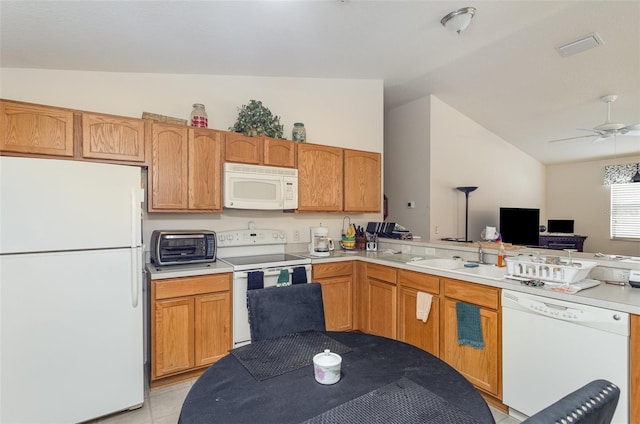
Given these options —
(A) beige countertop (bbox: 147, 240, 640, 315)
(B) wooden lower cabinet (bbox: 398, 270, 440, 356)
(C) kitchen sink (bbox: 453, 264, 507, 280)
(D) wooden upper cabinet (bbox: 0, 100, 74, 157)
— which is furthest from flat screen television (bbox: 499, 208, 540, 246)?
(D) wooden upper cabinet (bbox: 0, 100, 74, 157)

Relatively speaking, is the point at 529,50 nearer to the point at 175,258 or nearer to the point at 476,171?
the point at 476,171

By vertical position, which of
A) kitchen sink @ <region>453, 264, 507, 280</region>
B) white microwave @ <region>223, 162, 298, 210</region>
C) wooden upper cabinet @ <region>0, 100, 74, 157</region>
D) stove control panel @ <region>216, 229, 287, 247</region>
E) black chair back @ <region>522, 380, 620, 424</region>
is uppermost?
wooden upper cabinet @ <region>0, 100, 74, 157</region>

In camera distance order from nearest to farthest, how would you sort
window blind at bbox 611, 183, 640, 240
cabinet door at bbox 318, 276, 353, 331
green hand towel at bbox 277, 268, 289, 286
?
green hand towel at bbox 277, 268, 289, 286 < cabinet door at bbox 318, 276, 353, 331 < window blind at bbox 611, 183, 640, 240

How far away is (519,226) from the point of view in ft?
18.0

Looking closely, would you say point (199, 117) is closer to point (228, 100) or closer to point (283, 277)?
point (228, 100)

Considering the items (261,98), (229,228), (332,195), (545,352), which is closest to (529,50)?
(332,195)

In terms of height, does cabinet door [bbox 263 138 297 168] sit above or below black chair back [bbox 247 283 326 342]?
above

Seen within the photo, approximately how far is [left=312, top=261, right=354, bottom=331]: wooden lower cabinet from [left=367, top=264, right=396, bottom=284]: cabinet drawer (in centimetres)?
22

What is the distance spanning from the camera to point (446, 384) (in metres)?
1.11

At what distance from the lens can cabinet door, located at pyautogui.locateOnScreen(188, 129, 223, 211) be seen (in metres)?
2.75

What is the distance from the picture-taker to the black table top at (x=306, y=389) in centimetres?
94

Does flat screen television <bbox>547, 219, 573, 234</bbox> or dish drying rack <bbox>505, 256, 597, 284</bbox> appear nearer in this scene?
dish drying rack <bbox>505, 256, 597, 284</bbox>

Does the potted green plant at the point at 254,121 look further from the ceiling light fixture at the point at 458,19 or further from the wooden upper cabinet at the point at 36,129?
the ceiling light fixture at the point at 458,19

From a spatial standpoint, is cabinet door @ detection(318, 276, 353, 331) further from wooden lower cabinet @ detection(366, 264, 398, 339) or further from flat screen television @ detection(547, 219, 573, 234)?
flat screen television @ detection(547, 219, 573, 234)
